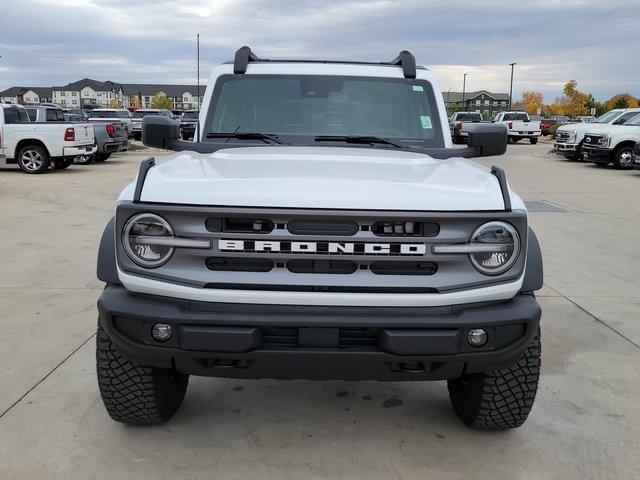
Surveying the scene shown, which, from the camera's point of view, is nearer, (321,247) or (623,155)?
(321,247)

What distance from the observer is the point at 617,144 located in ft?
60.8

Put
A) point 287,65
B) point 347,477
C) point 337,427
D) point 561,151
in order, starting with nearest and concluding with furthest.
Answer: point 347,477, point 337,427, point 287,65, point 561,151

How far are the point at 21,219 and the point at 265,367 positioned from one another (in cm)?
807

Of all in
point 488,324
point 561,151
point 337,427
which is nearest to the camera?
point 488,324

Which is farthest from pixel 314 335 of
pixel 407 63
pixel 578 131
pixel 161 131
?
pixel 578 131

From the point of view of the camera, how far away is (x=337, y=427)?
3.28m

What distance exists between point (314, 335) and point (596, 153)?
743 inches

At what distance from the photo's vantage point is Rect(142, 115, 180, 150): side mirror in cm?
381

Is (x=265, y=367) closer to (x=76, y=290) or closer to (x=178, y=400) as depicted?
(x=178, y=400)

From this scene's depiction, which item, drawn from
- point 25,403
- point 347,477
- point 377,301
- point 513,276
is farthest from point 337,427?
point 25,403

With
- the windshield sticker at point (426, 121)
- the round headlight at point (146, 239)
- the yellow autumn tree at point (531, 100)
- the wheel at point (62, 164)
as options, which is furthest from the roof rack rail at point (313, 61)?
the yellow autumn tree at point (531, 100)

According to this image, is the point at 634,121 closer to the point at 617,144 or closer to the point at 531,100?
the point at 617,144

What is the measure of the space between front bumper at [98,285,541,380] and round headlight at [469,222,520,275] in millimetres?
162

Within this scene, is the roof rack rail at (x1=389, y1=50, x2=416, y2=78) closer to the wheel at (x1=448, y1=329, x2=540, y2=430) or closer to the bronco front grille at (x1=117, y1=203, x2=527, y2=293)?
the bronco front grille at (x1=117, y1=203, x2=527, y2=293)
